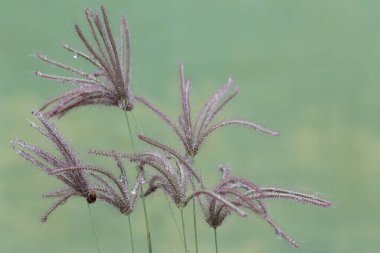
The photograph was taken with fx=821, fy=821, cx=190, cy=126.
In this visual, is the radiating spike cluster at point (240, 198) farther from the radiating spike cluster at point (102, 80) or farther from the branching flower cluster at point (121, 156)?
the radiating spike cluster at point (102, 80)

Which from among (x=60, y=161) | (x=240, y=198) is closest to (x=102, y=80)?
(x=60, y=161)

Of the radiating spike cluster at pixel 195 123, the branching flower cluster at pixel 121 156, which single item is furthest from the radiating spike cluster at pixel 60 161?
Answer: the radiating spike cluster at pixel 195 123

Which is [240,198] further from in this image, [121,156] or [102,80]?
[102,80]

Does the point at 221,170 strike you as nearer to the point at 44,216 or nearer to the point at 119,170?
the point at 119,170

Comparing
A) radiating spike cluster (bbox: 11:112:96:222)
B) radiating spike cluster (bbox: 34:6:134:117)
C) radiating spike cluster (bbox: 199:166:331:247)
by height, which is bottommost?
radiating spike cluster (bbox: 199:166:331:247)

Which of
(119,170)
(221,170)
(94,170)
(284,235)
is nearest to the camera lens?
(284,235)

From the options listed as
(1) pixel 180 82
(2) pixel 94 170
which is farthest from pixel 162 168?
(1) pixel 180 82

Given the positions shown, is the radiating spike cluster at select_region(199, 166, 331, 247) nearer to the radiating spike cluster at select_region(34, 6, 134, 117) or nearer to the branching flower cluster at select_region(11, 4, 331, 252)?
the branching flower cluster at select_region(11, 4, 331, 252)

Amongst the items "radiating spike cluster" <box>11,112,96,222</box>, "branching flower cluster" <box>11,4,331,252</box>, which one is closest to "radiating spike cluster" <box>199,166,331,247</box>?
"branching flower cluster" <box>11,4,331,252</box>
